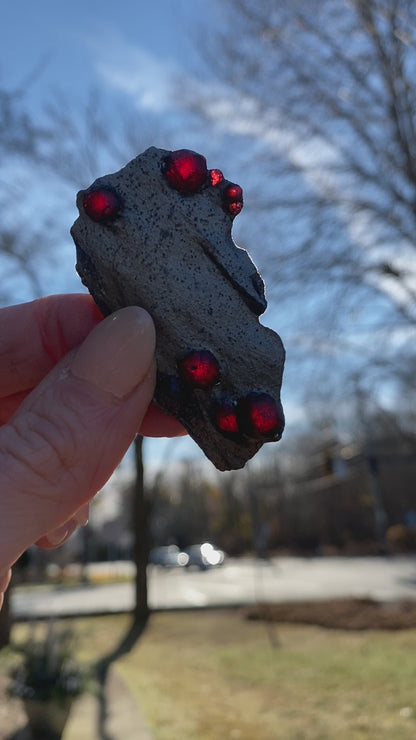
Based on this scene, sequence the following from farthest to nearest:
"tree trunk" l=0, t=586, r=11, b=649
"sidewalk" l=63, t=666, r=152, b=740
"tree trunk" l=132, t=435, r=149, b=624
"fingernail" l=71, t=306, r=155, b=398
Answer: "tree trunk" l=132, t=435, r=149, b=624
"tree trunk" l=0, t=586, r=11, b=649
"sidewalk" l=63, t=666, r=152, b=740
"fingernail" l=71, t=306, r=155, b=398

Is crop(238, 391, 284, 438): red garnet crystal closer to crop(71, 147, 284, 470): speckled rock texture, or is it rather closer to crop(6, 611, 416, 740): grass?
crop(71, 147, 284, 470): speckled rock texture

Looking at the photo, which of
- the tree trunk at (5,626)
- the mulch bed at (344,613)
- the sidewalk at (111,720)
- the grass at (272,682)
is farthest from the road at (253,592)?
the sidewalk at (111,720)

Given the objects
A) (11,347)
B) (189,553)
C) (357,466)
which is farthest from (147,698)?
(357,466)

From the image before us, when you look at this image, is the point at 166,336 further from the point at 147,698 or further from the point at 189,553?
the point at 189,553

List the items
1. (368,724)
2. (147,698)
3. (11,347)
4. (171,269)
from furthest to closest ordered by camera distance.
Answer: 1. (147,698)
2. (368,724)
3. (11,347)
4. (171,269)

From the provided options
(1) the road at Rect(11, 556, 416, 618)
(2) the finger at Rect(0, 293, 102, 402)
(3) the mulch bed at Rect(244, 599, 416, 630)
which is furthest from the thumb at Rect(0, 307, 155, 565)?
(1) the road at Rect(11, 556, 416, 618)
